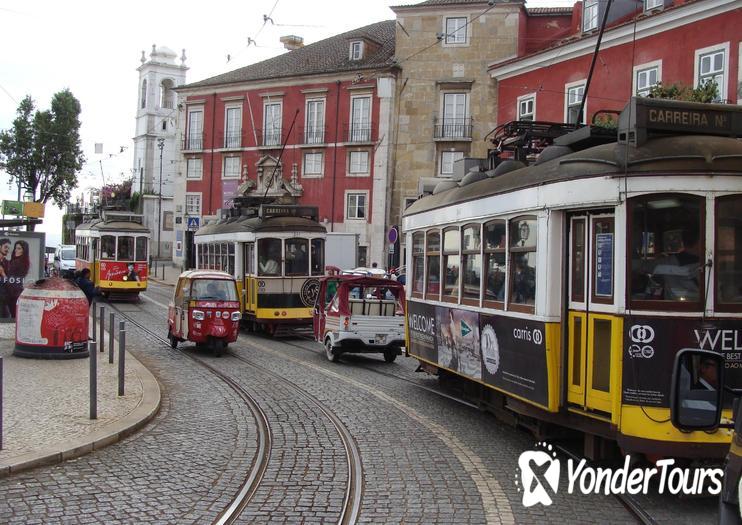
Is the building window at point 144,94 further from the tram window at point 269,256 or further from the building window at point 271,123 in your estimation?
the tram window at point 269,256

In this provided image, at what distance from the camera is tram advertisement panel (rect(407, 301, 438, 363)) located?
36.9ft

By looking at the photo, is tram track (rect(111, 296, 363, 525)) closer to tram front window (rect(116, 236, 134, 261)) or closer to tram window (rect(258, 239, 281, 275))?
tram window (rect(258, 239, 281, 275))

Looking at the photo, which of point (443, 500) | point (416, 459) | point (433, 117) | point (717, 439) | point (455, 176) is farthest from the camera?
point (433, 117)

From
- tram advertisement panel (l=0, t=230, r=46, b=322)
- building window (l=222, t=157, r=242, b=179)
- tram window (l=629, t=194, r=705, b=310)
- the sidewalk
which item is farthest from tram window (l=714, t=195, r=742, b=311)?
building window (l=222, t=157, r=242, b=179)

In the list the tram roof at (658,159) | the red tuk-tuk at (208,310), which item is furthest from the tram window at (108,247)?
the tram roof at (658,159)

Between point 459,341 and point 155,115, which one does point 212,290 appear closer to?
point 459,341

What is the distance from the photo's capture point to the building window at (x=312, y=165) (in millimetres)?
45062

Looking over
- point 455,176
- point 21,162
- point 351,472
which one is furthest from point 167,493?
point 21,162

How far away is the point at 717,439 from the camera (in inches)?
245

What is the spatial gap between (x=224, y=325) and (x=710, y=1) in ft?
59.4

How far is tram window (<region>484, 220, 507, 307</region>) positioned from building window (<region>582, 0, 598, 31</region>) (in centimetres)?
2500

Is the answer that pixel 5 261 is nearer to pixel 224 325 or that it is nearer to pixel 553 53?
pixel 224 325

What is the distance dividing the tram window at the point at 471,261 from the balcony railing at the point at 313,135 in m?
35.7

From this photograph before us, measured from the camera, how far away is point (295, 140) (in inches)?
1805
